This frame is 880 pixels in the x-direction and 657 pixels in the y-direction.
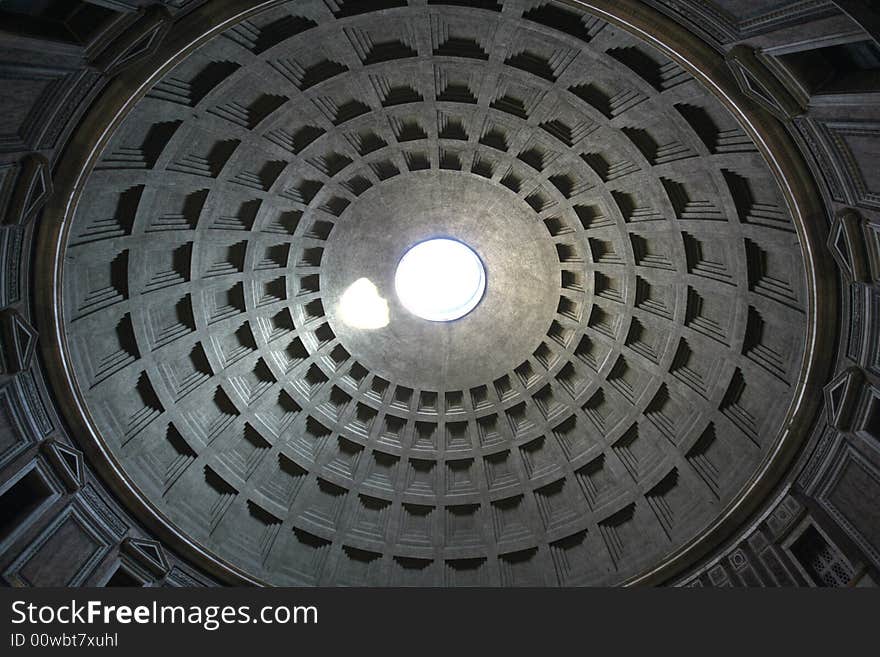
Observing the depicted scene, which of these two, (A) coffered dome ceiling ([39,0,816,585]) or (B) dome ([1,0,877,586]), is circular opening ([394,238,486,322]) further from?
(A) coffered dome ceiling ([39,0,816,585])

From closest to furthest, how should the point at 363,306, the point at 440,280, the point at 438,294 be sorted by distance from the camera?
the point at 363,306, the point at 438,294, the point at 440,280

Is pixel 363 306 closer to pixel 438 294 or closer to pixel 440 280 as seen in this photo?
pixel 438 294

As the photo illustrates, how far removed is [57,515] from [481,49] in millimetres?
21371

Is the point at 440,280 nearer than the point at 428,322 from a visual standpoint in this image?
No

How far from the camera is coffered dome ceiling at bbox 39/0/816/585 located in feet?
75.8

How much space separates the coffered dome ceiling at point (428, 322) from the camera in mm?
23109

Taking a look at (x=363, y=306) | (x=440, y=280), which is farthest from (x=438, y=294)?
(x=363, y=306)

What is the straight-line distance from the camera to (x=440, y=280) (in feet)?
119

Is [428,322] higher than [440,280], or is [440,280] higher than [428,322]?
[440,280]

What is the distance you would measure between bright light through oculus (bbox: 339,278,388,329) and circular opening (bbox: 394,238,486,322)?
1.13 metres

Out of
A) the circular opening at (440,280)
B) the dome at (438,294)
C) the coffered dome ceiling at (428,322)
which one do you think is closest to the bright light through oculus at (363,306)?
the dome at (438,294)

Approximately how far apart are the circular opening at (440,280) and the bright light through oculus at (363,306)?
44.7 inches

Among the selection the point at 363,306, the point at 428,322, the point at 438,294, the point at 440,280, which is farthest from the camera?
the point at 440,280

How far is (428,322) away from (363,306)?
333 centimetres
